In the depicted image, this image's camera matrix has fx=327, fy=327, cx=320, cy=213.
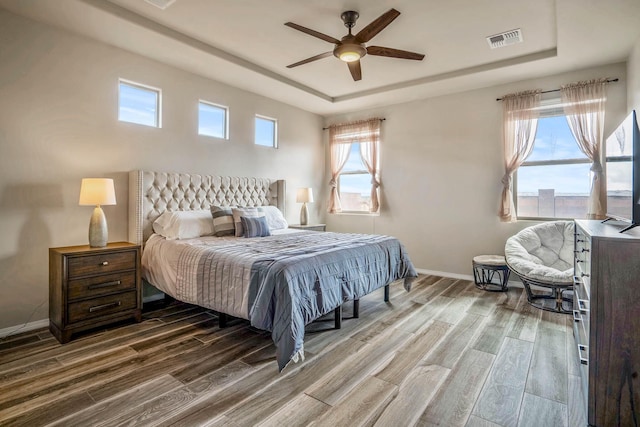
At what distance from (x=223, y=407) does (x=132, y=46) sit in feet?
12.0

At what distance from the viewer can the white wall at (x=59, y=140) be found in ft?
9.53

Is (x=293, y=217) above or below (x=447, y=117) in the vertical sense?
below

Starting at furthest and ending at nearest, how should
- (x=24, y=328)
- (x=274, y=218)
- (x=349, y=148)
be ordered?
(x=349, y=148), (x=274, y=218), (x=24, y=328)

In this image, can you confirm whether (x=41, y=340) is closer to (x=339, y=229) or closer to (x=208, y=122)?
(x=208, y=122)

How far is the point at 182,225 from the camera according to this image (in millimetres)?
3654

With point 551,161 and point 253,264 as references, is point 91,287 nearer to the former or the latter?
point 253,264

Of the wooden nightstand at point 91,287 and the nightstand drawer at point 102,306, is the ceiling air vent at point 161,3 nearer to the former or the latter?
the wooden nightstand at point 91,287

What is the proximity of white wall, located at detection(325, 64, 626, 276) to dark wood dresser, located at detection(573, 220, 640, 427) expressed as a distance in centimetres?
310

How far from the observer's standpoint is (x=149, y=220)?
3754 mm

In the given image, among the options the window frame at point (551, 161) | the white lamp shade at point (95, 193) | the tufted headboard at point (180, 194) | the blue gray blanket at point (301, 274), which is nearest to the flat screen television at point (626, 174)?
the window frame at point (551, 161)

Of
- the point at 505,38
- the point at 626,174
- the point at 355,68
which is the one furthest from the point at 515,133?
the point at 355,68

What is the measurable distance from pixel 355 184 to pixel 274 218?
2067mm

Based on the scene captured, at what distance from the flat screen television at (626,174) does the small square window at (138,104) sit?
14.7 feet

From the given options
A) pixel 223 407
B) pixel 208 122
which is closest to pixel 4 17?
pixel 208 122
